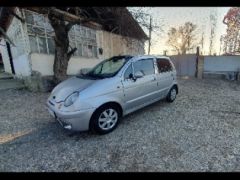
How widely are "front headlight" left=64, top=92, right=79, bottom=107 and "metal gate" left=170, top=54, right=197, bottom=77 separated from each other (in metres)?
11.6

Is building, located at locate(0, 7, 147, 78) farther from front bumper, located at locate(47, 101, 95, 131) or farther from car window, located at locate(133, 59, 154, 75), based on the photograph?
front bumper, located at locate(47, 101, 95, 131)

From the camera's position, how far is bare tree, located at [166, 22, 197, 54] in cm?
2631

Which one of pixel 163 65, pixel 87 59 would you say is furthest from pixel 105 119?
pixel 87 59

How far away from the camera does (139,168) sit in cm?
260

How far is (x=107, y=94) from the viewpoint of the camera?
3.53 meters

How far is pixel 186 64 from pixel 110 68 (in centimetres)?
1046

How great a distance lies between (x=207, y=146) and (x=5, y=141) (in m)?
4.24

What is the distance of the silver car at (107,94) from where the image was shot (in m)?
3.24

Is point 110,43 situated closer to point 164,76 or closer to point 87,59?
point 87,59

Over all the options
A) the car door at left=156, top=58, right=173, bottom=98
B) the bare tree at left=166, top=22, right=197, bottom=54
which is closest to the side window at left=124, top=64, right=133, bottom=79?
the car door at left=156, top=58, right=173, bottom=98

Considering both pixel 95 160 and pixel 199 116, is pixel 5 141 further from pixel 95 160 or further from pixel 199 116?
pixel 199 116

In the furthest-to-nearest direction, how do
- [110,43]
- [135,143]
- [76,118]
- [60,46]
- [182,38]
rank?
[182,38] < [110,43] < [60,46] < [135,143] < [76,118]

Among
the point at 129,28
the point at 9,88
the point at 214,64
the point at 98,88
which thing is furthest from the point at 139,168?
the point at 214,64

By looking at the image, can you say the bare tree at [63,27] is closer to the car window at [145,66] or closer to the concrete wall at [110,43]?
the car window at [145,66]
